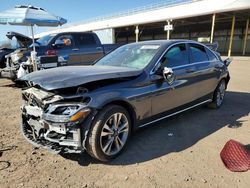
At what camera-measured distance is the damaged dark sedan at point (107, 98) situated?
297cm

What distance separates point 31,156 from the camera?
136 inches

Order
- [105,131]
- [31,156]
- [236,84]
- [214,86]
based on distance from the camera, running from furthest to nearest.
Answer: [236,84]
[214,86]
[31,156]
[105,131]

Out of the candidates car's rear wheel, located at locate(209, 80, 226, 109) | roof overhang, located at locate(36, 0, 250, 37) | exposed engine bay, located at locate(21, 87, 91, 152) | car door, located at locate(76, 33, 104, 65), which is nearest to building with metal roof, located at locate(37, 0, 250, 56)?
roof overhang, located at locate(36, 0, 250, 37)

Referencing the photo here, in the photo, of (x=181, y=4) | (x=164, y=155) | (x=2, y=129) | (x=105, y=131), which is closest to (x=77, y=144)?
(x=105, y=131)

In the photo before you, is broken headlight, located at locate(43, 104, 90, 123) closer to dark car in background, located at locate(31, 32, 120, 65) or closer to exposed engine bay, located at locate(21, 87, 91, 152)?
exposed engine bay, located at locate(21, 87, 91, 152)

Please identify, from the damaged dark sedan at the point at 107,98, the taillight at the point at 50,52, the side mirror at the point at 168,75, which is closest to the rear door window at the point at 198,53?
the damaged dark sedan at the point at 107,98

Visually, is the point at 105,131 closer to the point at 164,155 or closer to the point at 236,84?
the point at 164,155

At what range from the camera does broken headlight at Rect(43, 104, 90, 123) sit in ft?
9.48

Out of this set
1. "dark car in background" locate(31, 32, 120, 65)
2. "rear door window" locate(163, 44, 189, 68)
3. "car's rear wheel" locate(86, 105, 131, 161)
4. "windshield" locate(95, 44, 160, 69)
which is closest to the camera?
"car's rear wheel" locate(86, 105, 131, 161)

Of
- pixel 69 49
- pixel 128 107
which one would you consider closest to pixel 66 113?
pixel 128 107

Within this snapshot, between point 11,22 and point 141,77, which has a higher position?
point 11,22

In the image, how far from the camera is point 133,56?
4.30 metres

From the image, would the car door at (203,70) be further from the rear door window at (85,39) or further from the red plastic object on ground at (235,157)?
the rear door window at (85,39)

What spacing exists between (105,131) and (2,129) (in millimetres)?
2435
